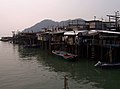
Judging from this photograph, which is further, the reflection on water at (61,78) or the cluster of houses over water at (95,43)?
the cluster of houses over water at (95,43)

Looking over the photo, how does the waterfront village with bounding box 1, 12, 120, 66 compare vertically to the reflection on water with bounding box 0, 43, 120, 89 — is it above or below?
above

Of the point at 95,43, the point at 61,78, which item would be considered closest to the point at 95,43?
the point at 95,43

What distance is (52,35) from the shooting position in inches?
2505

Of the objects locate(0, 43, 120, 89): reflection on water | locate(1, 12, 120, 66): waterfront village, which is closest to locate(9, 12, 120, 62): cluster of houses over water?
locate(1, 12, 120, 66): waterfront village

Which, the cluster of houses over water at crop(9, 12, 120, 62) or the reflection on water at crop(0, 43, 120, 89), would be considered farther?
the cluster of houses over water at crop(9, 12, 120, 62)

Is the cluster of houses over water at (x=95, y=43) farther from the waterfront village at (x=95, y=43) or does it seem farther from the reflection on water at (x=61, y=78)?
the reflection on water at (x=61, y=78)

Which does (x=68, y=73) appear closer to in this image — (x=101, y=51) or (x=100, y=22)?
(x=101, y=51)

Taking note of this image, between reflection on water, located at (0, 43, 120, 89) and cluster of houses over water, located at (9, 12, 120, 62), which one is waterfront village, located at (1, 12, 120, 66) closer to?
cluster of houses over water, located at (9, 12, 120, 62)

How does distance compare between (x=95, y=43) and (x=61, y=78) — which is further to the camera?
(x=95, y=43)

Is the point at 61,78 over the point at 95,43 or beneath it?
beneath

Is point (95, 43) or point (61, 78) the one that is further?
point (95, 43)

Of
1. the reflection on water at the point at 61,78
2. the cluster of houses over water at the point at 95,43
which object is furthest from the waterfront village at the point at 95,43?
the reflection on water at the point at 61,78

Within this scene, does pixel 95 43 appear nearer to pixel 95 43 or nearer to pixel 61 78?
pixel 95 43

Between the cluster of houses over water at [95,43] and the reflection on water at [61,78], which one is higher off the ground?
the cluster of houses over water at [95,43]
